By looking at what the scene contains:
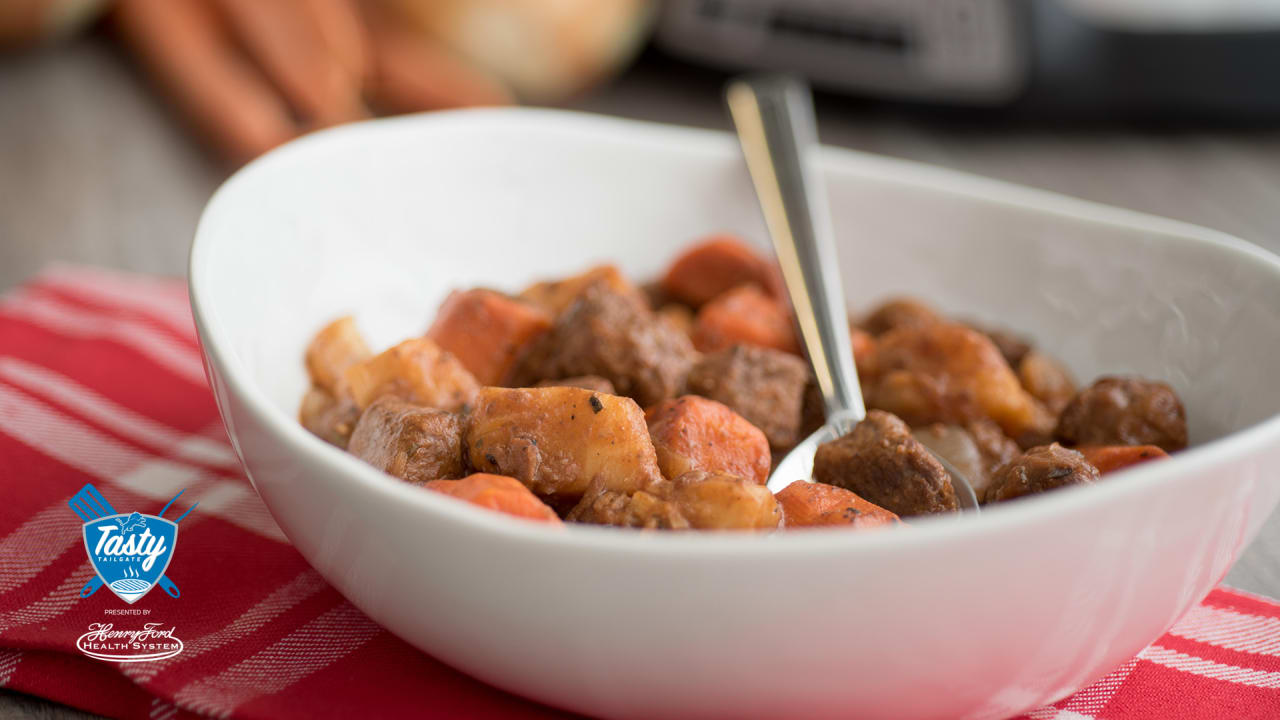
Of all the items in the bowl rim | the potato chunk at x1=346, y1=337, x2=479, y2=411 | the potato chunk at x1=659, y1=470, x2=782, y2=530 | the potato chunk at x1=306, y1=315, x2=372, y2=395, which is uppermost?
the bowl rim

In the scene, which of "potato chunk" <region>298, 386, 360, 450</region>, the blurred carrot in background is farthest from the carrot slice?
the blurred carrot in background

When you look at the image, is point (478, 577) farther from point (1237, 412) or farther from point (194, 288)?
point (1237, 412)

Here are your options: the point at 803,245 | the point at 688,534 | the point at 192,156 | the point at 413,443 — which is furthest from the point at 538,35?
the point at 688,534

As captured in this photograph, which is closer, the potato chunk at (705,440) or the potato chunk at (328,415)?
the potato chunk at (705,440)

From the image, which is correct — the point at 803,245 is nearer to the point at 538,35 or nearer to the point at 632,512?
the point at 632,512

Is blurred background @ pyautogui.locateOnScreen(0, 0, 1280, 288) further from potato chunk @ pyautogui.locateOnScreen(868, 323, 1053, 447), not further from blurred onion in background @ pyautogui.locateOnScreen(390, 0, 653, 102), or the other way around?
potato chunk @ pyautogui.locateOnScreen(868, 323, 1053, 447)

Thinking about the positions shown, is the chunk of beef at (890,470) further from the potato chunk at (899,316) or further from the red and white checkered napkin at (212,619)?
the potato chunk at (899,316)

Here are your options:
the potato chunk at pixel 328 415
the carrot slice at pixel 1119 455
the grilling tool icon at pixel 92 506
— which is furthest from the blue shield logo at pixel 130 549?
the carrot slice at pixel 1119 455
